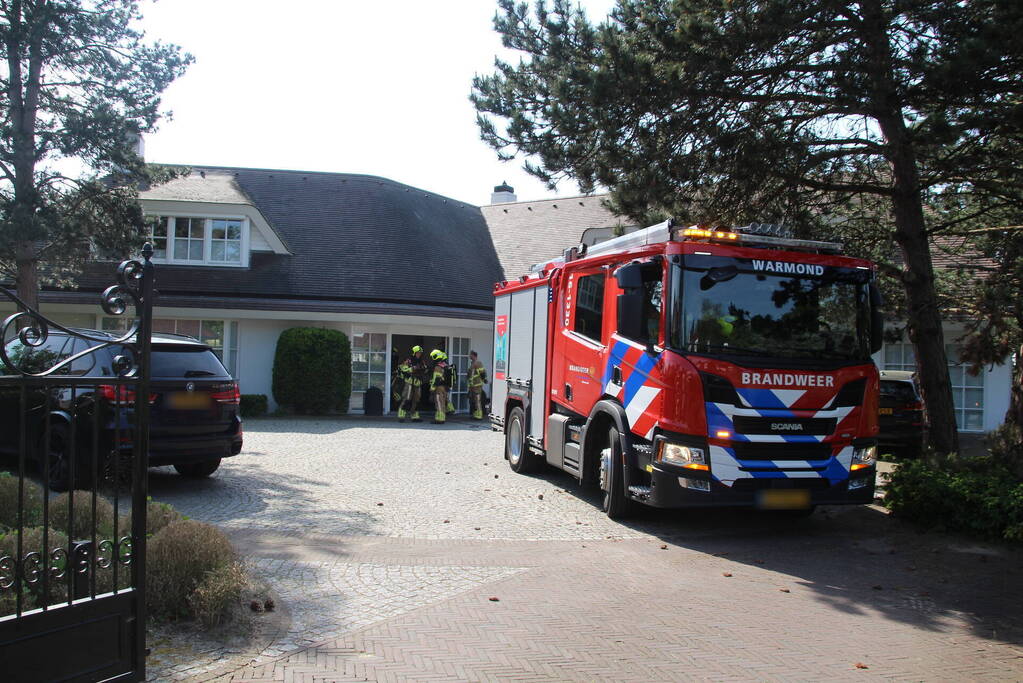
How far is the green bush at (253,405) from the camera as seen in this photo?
1966 centimetres

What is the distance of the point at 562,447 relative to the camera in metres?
9.91

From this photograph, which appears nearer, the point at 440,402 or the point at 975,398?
the point at 440,402

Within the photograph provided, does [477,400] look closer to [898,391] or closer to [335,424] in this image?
[335,424]

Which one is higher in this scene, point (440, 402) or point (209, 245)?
point (209, 245)

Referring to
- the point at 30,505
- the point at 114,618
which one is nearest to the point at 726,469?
the point at 114,618

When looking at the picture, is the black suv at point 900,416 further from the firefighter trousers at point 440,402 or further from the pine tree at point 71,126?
the pine tree at point 71,126

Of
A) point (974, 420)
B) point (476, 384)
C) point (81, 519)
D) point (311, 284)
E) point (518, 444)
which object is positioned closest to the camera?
point (81, 519)

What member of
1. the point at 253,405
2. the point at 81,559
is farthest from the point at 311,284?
the point at 81,559

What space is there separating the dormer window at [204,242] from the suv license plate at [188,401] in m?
13.2

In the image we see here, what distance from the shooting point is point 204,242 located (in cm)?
2177

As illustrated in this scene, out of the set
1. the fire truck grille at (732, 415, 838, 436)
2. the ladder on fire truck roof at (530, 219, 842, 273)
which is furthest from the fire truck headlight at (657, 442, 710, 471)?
the ladder on fire truck roof at (530, 219, 842, 273)

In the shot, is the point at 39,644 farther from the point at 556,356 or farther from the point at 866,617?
the point at 556,356

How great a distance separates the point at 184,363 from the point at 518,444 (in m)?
4.87

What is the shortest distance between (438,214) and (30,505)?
2208 centimetres
